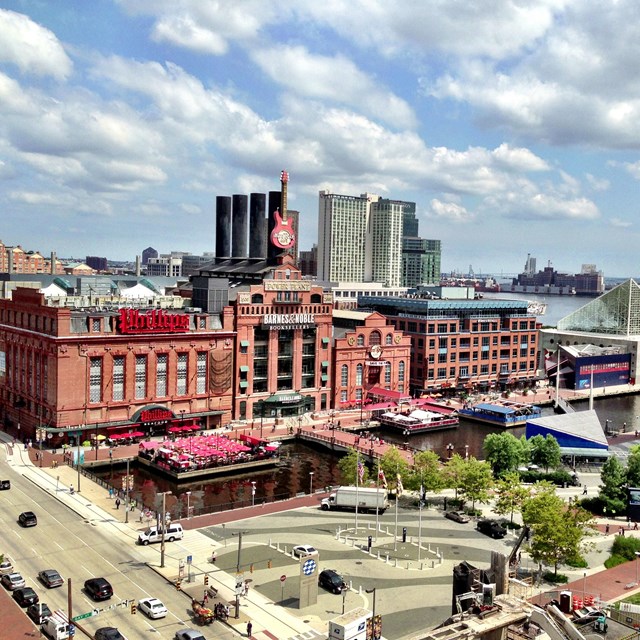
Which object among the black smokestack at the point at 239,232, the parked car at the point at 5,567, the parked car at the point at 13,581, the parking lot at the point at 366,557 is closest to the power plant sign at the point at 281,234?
the black smokestack at the point at 239,232

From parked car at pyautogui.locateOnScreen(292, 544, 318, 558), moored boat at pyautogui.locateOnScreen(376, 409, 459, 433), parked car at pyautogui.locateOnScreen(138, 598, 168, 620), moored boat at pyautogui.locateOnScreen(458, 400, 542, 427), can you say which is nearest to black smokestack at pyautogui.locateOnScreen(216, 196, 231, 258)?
moored boat at pyautogui.locateOnScreen(376, 409, 459, 433)

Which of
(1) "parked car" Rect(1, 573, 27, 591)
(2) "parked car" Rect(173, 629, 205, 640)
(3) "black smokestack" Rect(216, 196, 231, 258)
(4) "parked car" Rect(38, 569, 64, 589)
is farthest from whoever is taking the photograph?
(3) "black smokestack" Rect(216, 196, 231, 258)

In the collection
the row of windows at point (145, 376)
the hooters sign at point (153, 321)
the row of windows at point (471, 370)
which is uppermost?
the hooters sign at point (153, 321)

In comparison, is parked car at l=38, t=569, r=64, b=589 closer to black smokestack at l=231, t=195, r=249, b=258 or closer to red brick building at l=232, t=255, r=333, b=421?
red brick building at l=232, t=255, r=333, b=421

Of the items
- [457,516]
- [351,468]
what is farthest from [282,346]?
[457,516]

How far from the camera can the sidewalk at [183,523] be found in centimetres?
5294

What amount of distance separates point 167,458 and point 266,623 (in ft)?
157

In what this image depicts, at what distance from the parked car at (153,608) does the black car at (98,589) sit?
3027mm

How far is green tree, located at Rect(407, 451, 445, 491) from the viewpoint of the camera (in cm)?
8269

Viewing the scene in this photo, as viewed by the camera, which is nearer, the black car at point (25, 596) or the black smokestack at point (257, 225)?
the black car at point (25, 596)

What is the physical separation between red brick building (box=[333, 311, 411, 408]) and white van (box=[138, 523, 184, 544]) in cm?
7049

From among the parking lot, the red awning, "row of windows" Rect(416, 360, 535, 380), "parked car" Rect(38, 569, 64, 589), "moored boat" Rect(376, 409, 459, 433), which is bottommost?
the parking lot

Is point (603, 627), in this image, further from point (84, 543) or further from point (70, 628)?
point (84, 543)

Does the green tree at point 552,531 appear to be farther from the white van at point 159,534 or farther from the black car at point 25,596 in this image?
the black car at point 25,596
